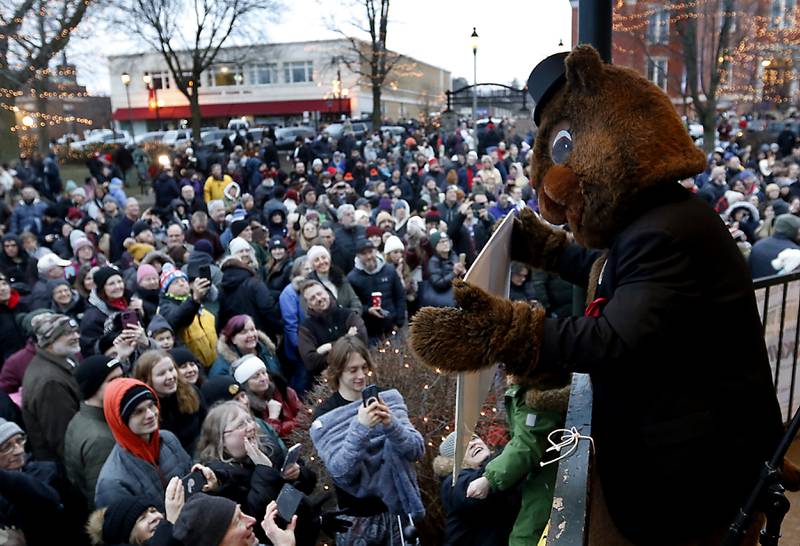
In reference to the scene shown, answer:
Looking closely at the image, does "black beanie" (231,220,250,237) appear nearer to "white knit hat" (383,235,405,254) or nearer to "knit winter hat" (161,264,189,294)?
"white knit hat" (383,235,405,254)

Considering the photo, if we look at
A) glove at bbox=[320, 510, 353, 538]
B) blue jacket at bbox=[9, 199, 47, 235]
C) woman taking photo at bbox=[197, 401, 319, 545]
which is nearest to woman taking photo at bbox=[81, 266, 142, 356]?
woman taking photo at bbox=[197, 401, 319, 545]

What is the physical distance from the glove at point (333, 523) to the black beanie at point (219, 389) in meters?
1.53

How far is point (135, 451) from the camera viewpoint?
4.09 metres

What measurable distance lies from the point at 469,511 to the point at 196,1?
133 ft

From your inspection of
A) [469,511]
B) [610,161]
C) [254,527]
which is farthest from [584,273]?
[254,527]

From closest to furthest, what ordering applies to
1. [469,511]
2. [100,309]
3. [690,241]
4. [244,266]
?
1. [690,241]
2. [469,511]
3. [100,309]
4. [244,266]

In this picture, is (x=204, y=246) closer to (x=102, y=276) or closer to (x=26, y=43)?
(x=102, y=276)

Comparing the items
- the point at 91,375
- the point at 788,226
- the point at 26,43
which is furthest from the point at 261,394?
the point at 26,43

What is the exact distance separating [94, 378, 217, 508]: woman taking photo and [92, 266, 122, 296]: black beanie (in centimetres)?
263

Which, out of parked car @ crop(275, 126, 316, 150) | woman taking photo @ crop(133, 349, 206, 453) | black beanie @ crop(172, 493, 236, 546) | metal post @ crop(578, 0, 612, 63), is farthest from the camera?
parked car @ crop(275, 126, 316, 150)

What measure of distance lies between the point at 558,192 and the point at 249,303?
5.52 m

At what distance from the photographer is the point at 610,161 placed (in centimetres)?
200

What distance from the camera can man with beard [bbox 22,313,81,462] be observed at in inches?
195

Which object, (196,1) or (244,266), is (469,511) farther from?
(196,1)
